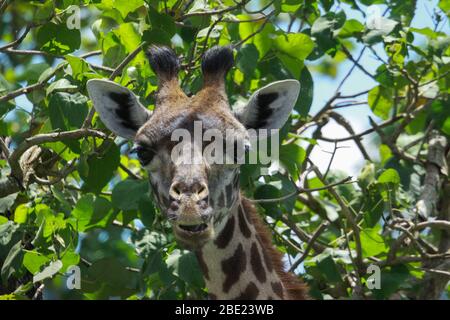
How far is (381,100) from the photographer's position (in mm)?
8195

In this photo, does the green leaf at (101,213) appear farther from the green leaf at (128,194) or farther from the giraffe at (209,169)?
the giraffe at (209,169)

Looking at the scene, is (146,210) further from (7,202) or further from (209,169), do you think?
(209,169)

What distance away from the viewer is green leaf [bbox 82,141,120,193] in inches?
270

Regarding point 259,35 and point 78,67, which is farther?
point 259,35

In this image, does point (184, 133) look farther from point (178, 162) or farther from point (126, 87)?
point (126, 87)

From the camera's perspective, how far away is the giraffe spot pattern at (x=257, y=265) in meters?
6.21

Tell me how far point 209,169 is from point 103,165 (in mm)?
1219

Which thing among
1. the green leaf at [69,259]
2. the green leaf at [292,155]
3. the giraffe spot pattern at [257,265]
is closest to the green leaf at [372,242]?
the green leaf at [292,155]

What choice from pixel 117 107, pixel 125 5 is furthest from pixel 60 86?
pixel 125 5

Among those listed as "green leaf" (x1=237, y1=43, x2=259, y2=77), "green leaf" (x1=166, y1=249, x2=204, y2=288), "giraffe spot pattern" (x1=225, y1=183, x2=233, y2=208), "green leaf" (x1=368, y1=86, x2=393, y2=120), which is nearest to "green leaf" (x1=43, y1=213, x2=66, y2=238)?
"green leaf" (x1=166, y1=249, x2=204, y2=288)

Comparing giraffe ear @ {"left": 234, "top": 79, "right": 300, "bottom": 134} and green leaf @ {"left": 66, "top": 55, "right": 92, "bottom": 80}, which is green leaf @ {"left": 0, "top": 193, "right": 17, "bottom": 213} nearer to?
green leaf @ {"left": 66, "top": 55, "right": 92, "bottom": 80}

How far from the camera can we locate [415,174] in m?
8.48
